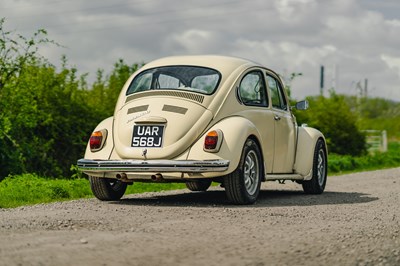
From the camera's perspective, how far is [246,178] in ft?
33.9

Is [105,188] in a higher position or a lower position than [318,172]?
lower

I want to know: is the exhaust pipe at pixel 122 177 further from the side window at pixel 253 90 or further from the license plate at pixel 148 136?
the side window at pixel 253 90

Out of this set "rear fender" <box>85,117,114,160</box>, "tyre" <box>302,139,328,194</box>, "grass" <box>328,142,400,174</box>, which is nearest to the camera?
"rear fender" <box>85,117,114,160</box>

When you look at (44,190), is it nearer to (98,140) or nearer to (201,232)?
(98,140)

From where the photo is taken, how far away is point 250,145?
1036 cm

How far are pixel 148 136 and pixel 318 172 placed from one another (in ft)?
12.6

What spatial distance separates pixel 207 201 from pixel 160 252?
498 cm

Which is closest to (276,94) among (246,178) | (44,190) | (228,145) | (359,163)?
(246,178)

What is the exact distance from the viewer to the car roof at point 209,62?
10.9 meters

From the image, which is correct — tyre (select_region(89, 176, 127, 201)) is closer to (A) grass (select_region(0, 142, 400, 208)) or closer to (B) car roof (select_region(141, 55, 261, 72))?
(A) grass (select_region(0, 142, 400, 208))

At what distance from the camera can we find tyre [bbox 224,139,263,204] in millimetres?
9992

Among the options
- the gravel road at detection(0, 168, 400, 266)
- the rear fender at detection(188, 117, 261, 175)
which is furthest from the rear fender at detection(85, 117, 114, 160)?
the rear fender at detection(188, 117, 261, 175)

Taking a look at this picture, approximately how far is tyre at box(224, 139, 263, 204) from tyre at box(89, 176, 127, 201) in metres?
1.64

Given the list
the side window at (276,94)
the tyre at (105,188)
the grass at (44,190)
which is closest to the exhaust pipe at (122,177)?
the tyre at (105,188)
